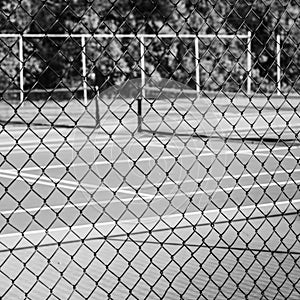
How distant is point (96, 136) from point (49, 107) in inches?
199

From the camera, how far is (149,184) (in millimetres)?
9961

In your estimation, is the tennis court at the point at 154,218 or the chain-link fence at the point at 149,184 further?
the tennis court at the point at 154,218

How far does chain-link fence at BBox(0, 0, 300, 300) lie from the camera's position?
381 cm

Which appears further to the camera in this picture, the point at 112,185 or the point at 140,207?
the point at 112,185

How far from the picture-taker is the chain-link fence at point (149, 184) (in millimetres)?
3812

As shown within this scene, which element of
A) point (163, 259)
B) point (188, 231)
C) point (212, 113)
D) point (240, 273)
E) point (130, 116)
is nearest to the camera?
point (240, 273)

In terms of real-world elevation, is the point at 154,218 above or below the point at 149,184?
above

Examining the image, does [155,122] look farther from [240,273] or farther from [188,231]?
[240,273]

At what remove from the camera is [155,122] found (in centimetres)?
1877

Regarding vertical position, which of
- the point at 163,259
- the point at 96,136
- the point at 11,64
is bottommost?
the point at 11,64

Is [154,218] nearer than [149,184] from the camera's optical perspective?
Yes

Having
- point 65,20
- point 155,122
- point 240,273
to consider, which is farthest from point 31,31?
point 240,273

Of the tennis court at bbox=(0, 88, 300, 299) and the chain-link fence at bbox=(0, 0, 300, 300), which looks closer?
the chain-link fence at bbox=(0, 0, 300, 300)

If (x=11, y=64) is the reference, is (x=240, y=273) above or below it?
above
